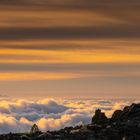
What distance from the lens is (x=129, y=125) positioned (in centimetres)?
10331

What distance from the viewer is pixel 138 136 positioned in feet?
313

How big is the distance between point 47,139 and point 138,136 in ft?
51.5

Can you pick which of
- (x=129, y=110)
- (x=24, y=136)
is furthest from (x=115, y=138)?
(x=129, y=110)

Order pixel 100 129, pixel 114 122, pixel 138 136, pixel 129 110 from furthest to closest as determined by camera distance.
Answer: pixel 129 110 → pixel 114 122 → pixel 100 129 → pixel 138 136

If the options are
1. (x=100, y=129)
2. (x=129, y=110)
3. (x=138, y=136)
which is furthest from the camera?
(x=129, y=110)

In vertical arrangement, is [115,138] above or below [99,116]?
below

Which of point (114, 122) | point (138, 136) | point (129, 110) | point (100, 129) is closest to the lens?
point (138, 136)

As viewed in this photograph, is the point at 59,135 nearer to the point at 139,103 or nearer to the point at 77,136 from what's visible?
the point at 77,136

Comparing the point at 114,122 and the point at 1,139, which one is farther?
the point at 114,122

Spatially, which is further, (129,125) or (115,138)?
(129,125)

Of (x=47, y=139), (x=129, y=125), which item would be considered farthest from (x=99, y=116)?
(x=47, y=139)

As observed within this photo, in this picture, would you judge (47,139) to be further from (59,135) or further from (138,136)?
(138,136)

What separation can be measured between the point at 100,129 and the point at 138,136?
9.28 metres

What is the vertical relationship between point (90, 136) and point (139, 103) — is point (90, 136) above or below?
below
